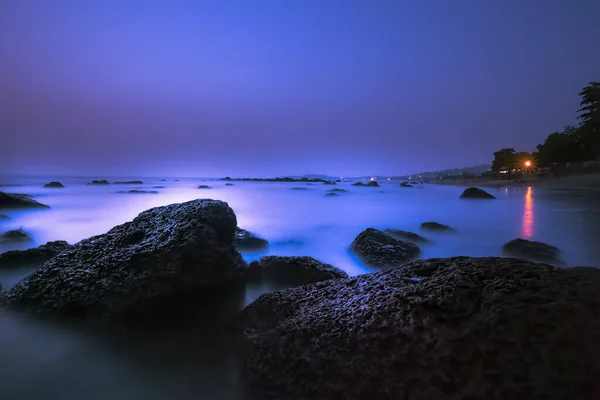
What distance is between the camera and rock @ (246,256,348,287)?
136 inches

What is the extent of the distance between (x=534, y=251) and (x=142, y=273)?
5.79 meters

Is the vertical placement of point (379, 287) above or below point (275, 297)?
above

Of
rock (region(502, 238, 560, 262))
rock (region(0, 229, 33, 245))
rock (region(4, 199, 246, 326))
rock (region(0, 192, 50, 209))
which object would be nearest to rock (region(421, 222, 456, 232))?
rock (region(502, 238, 560, 262))

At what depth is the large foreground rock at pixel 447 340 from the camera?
123 cm

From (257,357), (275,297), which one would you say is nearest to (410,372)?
(257,357)

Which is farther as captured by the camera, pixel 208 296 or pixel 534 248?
pixel 534 248

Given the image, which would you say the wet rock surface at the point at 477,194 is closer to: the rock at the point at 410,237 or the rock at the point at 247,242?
the rock at the point at 410,237

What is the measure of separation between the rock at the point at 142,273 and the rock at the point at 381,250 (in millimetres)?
2352

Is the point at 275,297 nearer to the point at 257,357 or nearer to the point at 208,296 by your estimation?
the point at 257,357

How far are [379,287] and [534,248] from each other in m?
4.46

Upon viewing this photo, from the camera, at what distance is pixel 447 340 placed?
4.64 ft

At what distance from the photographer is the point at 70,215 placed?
10516 millimetres

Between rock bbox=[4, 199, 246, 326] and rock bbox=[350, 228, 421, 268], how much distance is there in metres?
2.35

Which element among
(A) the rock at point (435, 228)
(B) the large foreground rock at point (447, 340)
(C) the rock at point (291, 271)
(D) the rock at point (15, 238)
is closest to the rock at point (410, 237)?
(A) the rock at point (435, 228)
